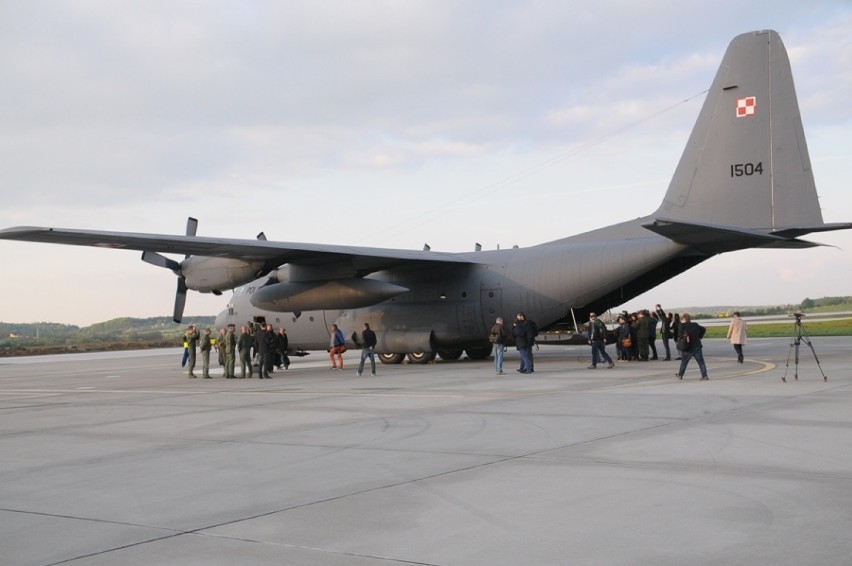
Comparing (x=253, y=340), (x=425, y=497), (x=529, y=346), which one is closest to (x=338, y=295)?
(x=253, y=340)

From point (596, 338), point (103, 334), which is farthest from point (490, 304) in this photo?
point (103, 334)

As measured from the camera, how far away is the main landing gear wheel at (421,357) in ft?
83.0

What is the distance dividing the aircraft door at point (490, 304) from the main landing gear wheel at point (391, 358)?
3.81m

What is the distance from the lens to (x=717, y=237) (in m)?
18.7

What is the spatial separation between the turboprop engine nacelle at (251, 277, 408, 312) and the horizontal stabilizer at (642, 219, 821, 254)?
7567 millimetres

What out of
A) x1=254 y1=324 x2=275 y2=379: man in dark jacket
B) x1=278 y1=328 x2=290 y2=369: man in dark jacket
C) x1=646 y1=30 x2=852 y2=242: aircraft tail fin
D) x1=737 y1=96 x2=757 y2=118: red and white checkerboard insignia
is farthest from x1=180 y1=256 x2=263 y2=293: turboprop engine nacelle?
x1=737 y1=96 x2=757 y2=118: red and white checkerboard insignia

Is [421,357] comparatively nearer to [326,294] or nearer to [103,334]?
[326,294]

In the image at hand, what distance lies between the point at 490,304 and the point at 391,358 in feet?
15.4

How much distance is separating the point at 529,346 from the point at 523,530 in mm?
14427

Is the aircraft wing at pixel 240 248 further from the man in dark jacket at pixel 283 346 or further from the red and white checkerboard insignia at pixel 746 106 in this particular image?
the red and white checkerboard insignia at pixel 746 106

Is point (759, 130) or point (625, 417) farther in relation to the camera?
point (759, 130)

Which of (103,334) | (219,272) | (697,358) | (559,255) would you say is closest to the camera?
(697,358)

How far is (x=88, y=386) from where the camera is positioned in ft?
69.2

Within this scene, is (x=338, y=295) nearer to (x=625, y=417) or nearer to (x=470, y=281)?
(x=470, y=281)
